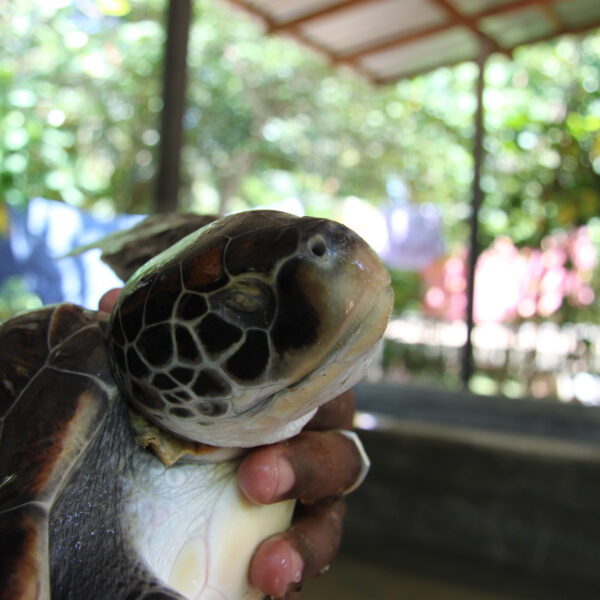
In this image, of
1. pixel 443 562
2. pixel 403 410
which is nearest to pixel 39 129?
pixel 403 410

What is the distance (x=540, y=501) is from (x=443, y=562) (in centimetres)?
41

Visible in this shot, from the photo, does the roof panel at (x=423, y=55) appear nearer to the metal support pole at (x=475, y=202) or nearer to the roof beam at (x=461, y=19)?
the roof beam at (x=461, y=19)

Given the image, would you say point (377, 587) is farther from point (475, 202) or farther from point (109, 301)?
point (475, 202)

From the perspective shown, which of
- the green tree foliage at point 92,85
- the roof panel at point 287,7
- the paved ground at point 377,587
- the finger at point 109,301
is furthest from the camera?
the green tree foliage at point 92,85

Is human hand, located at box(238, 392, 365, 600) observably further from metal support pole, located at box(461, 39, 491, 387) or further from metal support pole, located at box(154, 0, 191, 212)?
metal support pole, located at box(461, 39, 491, 387)

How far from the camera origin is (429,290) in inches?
250

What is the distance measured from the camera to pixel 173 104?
2092mm

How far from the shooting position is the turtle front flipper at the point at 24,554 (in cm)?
43

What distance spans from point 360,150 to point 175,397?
27.0 ft

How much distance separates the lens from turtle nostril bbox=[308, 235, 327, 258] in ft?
1.48

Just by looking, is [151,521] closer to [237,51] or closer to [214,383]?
[214,383]

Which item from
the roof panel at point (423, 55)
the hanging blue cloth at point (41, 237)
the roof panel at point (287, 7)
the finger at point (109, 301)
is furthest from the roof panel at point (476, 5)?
the finger at point (109, 301)

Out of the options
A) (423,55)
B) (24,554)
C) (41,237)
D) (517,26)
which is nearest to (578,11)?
(517,26)

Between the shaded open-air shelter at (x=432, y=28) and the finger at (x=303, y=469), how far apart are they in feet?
8.65
